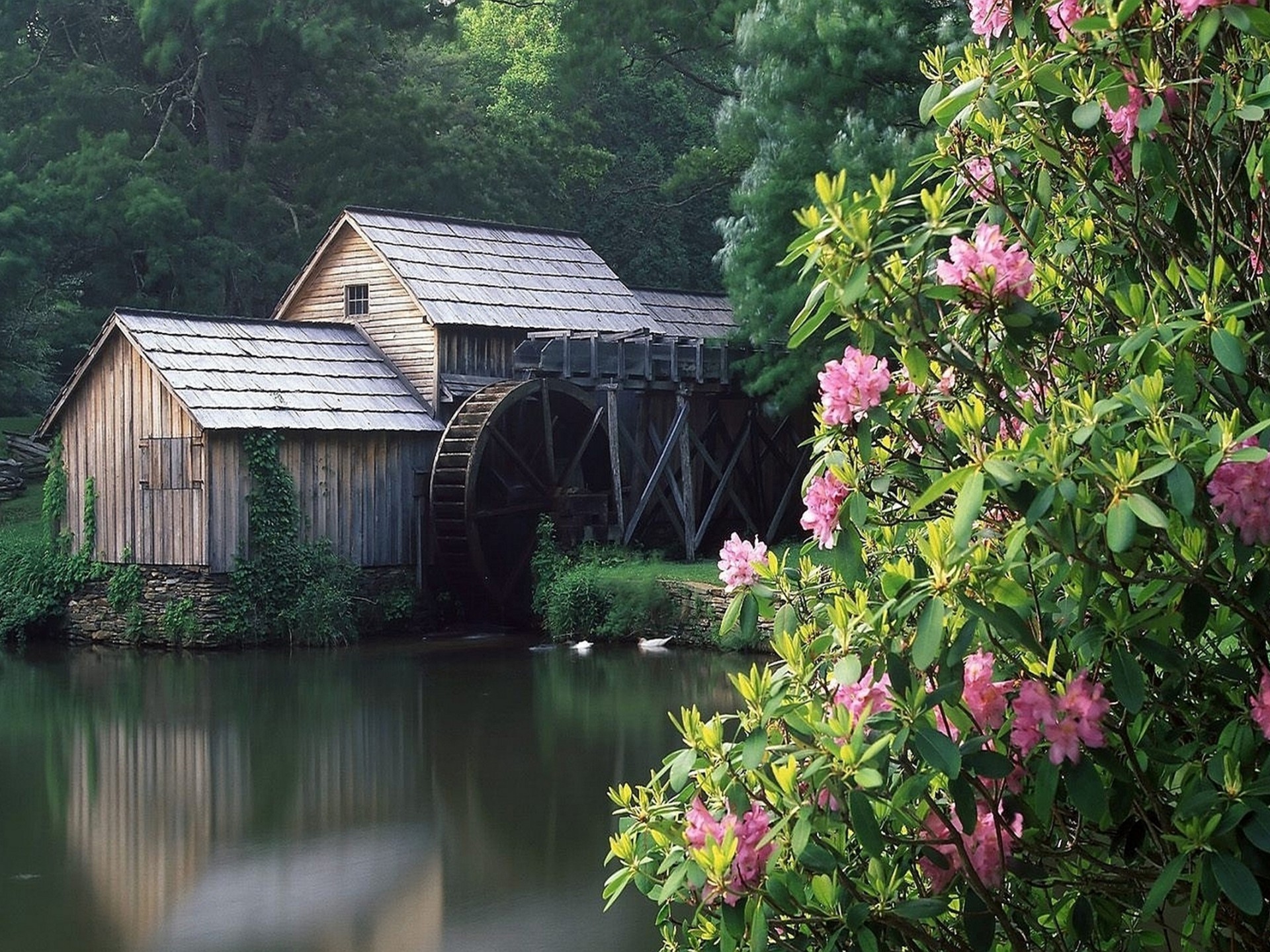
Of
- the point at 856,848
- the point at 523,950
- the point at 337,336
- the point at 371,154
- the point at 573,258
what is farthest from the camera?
the point at 371,154

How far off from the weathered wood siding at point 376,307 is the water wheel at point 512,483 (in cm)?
121

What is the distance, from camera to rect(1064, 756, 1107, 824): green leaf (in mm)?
3346

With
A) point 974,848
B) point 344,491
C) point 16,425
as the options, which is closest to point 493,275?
point 344,491

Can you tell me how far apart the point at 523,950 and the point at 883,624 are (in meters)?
5.24

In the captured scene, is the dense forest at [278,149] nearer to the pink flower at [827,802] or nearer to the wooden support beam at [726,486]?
the wooden support beam at [726,486]

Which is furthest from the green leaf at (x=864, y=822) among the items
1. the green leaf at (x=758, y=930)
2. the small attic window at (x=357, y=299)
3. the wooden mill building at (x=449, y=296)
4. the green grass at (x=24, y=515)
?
the green grass at (x=24, y=515)

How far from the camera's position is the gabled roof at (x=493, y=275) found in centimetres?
2442

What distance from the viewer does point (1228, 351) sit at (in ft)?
10.8

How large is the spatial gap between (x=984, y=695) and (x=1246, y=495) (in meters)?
0.66

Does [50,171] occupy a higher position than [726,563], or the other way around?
[50,171]

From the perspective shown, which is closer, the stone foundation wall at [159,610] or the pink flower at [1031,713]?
the pink flower at [1031,713]

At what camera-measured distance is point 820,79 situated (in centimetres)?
2130

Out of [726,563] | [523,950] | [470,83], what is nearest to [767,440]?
[470,83]

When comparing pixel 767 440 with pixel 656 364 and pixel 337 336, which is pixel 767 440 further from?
pixel 337 336
